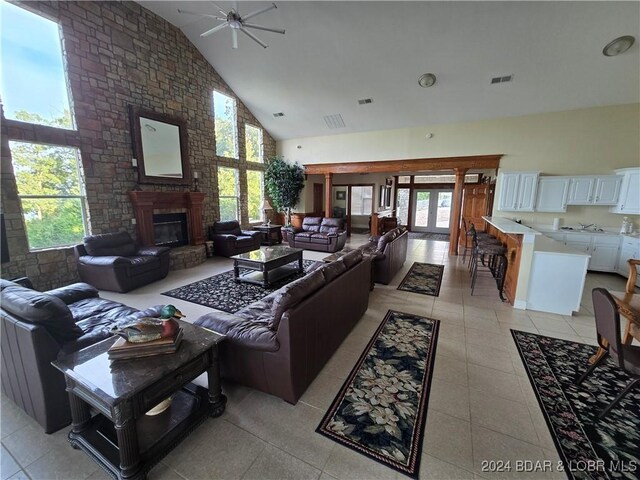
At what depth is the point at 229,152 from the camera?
7.36 m

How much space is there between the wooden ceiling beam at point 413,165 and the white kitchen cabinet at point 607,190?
1.85 m

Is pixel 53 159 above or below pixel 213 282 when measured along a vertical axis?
above

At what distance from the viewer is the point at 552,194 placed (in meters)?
5.77

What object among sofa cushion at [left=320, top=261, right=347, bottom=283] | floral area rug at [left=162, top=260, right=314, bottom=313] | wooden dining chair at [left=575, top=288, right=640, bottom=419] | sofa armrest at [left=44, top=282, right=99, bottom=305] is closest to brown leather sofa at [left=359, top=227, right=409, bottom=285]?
floral area rug at [left=162, top=260, right=314, bottom=313]

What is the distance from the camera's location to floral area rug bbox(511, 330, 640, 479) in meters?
1.56

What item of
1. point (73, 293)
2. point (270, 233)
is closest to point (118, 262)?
point (73, 293)

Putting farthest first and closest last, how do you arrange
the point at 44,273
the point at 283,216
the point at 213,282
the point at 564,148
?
the point at 283,216
the point at 564,148
the point at 213,282
the point at 44,273

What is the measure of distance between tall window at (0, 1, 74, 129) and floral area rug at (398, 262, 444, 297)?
20.3ft

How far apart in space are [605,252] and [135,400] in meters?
7.73

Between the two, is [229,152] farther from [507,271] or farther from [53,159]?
[507,271]

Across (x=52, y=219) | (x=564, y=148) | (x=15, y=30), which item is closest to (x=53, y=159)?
(x=52, y=219)

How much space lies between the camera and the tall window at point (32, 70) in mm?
3641

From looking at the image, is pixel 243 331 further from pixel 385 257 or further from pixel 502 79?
pixel 502 79

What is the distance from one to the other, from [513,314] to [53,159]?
716 centimetres
